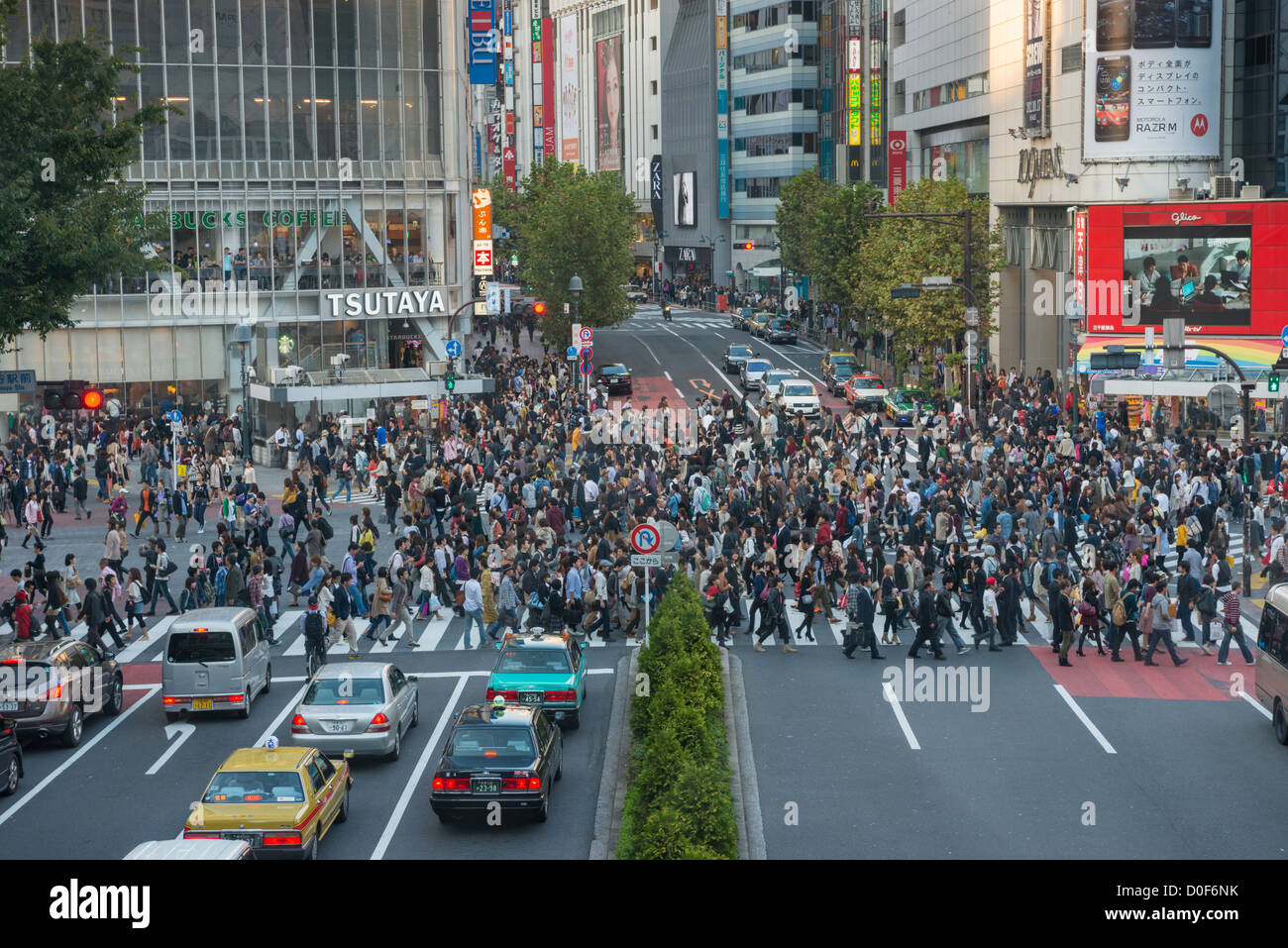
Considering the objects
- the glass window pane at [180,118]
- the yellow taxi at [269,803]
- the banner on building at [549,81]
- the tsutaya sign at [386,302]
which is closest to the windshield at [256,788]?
the yellow taxi at [269,803]

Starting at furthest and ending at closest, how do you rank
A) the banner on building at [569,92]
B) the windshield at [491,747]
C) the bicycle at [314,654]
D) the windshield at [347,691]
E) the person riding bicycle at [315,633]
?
the banner on building at [569,92] < the bicycle at [314,654] < the person riding bicycle at [315,633] < the windshield at [347,691] < the windshield at [491,747]

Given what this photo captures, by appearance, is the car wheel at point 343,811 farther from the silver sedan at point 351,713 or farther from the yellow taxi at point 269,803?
the silver sedan at point 351,713

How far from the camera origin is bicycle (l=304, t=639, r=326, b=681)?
26188 mm

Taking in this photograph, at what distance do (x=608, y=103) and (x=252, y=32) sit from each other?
101767mm

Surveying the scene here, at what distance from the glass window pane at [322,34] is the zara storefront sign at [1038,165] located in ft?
88.9

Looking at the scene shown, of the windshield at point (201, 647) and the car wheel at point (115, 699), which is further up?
the windshield at point (201, 647)

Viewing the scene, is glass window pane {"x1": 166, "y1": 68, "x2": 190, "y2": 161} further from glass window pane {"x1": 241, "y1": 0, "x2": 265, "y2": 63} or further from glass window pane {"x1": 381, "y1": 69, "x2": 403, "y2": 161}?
glass window pane {"x1": 381, "y1": 69, "x2": 403, "y2": 161}

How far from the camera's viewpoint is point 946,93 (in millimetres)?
78562

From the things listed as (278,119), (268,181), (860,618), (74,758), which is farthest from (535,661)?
(278,119)

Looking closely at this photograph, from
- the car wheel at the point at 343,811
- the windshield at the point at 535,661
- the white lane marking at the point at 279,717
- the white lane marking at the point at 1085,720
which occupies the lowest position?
the white lane marking at the point at 279,717

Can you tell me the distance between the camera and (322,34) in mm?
63406

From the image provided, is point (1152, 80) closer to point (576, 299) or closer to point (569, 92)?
point (576, 299)

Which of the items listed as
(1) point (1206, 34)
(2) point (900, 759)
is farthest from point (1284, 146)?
(2) point (900, 759)

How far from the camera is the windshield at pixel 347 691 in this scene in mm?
21281
